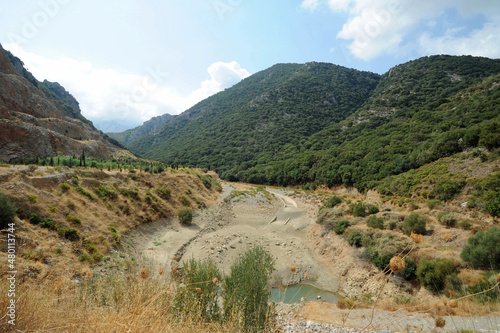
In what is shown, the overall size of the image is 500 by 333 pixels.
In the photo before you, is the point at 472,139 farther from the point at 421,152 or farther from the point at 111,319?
the point at 111,319

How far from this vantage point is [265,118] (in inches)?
3413

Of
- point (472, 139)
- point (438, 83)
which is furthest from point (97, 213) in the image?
point (438, 83)

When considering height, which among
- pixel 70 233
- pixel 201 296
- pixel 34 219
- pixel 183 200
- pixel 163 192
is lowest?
pixel 201 296

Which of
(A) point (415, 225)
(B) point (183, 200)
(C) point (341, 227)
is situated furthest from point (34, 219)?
(A) point (415, 225)

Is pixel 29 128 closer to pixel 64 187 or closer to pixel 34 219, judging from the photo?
pixel 64 187

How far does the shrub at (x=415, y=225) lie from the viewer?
13734 millimetres

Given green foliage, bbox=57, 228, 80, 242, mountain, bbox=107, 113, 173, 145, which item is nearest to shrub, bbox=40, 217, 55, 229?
green foliage, bbox=57, 228, 80, 242

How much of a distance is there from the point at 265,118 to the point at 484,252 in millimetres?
80683

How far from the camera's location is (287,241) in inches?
787

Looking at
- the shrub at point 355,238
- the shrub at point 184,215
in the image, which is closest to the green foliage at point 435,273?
the shrub at point 355,238

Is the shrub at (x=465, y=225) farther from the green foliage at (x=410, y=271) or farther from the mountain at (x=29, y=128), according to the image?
the mountain at (x=29, y=128)

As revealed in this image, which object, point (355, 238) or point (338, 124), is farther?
point (338, 124)

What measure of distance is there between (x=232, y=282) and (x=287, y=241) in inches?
536

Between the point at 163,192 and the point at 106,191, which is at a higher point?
the point at 106,191
